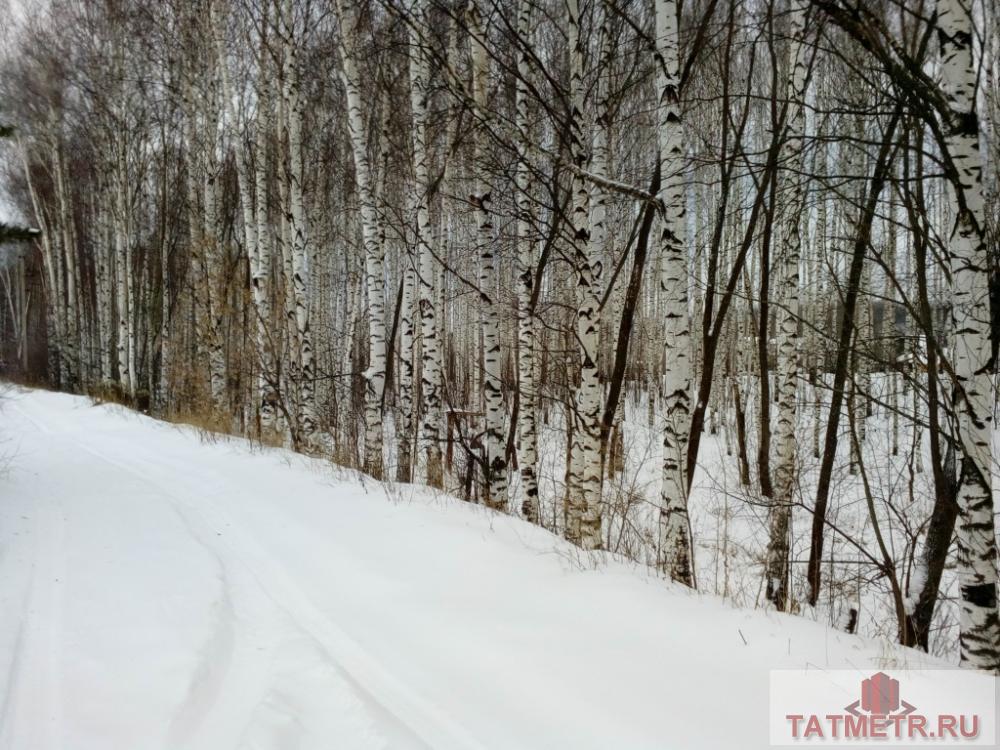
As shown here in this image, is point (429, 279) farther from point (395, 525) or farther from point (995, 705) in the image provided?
point (995, 705)

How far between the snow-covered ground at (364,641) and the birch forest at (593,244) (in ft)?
2.89

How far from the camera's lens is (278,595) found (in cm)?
389

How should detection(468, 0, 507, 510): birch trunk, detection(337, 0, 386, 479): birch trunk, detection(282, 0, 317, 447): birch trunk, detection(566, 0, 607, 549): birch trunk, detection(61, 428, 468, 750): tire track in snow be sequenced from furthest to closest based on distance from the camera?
detection(282, 0, 317, 447): birch trunk, detection(337, 0, 386, 479): birch trunk, detection(468, 0, 507, 510): birch trunk, detection(566, 0, 607, 549): birch trunk, detection(61, 428, 468, 750): tire track in snow

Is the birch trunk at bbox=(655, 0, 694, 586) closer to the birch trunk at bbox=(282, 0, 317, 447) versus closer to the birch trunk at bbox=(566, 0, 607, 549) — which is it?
the birch trunk at bbox=(566, 0, 607, 549)

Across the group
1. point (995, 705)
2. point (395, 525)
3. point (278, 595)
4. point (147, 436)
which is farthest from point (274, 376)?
point (995, 705)

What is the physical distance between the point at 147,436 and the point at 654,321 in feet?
58.5

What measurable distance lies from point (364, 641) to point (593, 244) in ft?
13.5

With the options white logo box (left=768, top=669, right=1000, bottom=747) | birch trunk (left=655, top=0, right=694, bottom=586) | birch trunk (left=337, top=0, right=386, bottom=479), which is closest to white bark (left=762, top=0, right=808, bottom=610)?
birch trunk (left=655, top=0, right=694, bottom=586)

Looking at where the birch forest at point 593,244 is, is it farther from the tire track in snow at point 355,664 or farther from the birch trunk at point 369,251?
the tire track in snow at point 355,664

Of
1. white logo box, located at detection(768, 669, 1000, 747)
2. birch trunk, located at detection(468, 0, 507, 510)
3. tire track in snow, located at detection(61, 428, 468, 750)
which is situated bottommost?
tire track in snow, located at detection(61, 428, 468, 750)

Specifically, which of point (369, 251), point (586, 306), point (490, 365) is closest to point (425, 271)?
point (369, 251)

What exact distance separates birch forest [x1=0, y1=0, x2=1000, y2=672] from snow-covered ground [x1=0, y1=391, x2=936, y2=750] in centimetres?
88

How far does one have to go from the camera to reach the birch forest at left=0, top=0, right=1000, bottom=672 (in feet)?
13.5

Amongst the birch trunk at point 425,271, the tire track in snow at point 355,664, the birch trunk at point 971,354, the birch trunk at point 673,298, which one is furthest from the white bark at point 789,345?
the tire track in snow at point 355,664
